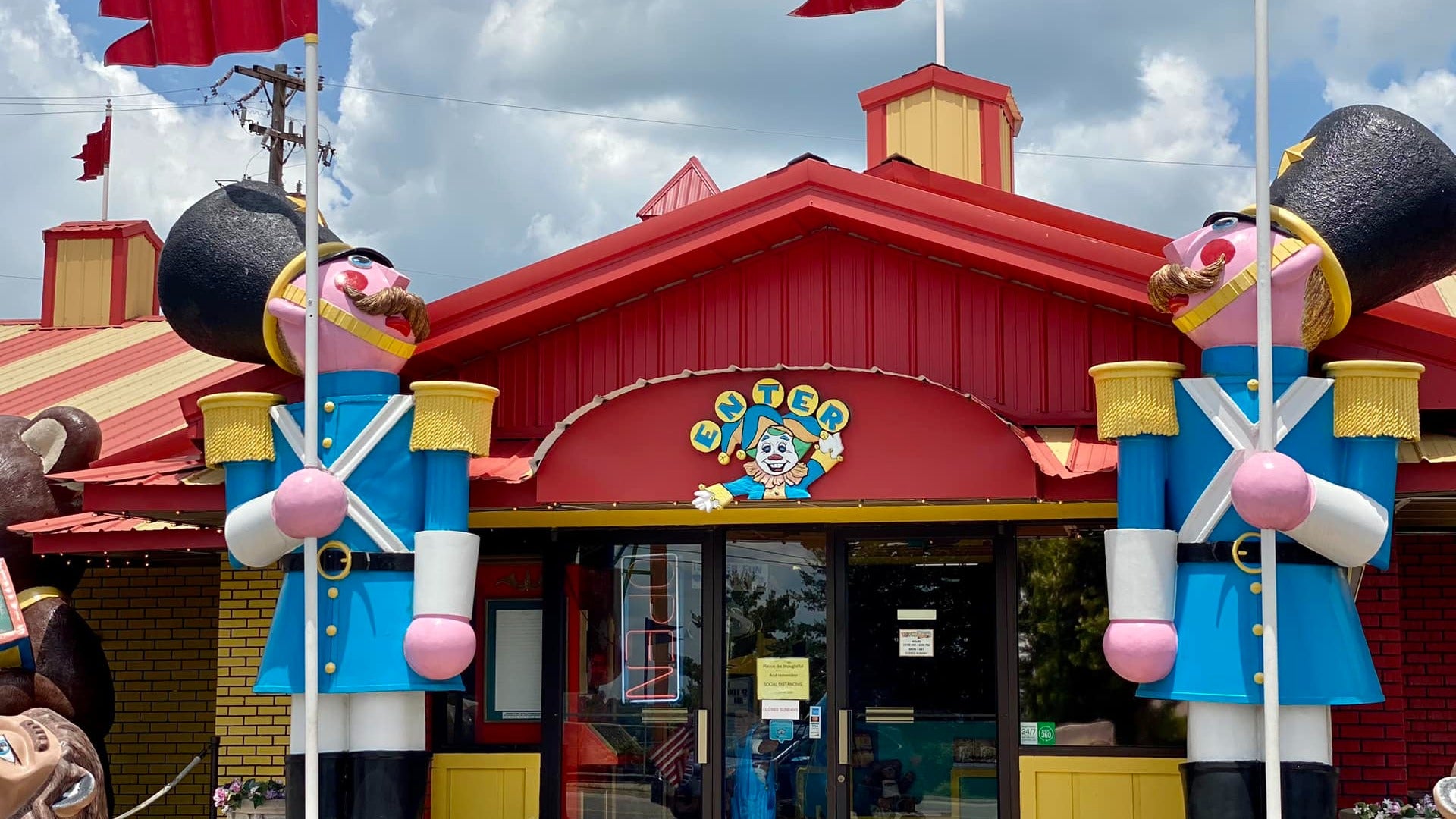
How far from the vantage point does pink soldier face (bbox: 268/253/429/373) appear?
8.97 metres

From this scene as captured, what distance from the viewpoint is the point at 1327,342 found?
8.57 meters

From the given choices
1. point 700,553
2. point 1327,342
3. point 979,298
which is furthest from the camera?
point 700,553

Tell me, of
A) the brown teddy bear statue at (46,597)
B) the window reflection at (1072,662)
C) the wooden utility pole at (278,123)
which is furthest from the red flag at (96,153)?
the window reflection at (1072,662)

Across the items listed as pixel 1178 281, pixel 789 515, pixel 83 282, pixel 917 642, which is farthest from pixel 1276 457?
pixel 83 282

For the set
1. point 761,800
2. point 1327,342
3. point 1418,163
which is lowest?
point 761,800

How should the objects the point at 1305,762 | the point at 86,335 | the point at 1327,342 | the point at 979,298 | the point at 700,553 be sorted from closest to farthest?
the point at 1305,762, the point at 1327,342, the point at 979,298, the point at 700,553, the point at 86,335

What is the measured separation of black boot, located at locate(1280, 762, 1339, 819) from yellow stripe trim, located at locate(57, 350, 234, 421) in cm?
1027

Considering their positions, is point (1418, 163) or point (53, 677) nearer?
point (1418, 163)

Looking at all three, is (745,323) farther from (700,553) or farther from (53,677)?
(53,677)

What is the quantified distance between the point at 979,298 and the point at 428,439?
3416mm

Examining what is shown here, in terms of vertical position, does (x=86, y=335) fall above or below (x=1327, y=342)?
above

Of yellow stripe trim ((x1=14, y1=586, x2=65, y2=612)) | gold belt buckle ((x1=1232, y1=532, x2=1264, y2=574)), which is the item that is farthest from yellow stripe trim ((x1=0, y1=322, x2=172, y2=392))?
gold belt buckle ((x1=1232, y1=532, x2=1264, y2=574))

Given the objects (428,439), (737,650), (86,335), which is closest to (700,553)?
(737,650)

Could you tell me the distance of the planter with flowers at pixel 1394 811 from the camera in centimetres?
846
